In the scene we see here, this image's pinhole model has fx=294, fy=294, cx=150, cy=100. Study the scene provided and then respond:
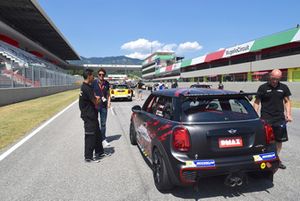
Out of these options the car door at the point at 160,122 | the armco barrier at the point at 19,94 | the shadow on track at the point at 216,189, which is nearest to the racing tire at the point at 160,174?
the shadow on track at the point at 216,189

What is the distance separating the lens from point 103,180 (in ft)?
15.5

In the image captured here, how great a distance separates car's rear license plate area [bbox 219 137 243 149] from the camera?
3893 millimetres

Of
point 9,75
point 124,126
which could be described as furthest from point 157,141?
point 9,75

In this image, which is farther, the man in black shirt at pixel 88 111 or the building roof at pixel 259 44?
the building roof at pixel 259 44

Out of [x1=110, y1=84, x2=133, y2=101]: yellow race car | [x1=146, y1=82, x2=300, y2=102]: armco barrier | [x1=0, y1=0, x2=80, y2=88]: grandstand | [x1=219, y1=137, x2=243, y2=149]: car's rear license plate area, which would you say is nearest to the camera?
[x1=219, y1=137, x2=243, y2=149]: car's rear license plate area

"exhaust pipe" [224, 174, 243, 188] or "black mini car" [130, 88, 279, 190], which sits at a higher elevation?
"black mini car" [130, 88, 279, 190]

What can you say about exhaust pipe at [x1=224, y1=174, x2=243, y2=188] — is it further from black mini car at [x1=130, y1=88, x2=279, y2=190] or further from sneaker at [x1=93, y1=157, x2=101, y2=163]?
sneaker at [x1=93, y1=157, x2=101, y2=163]

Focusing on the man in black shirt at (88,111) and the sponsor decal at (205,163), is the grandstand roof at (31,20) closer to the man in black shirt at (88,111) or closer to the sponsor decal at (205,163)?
the man in black shirt at (88,111)

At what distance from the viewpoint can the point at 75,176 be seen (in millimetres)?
4949

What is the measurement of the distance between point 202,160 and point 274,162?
3.63ft

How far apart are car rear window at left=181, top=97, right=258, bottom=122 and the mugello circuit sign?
38.2m

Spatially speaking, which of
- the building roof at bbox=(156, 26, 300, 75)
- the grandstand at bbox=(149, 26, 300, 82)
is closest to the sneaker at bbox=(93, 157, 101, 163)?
the grandstand at bbox=(149, 26, 300, 82)

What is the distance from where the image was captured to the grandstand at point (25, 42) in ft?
71.3

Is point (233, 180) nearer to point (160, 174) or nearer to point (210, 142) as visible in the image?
point (210, 142)
